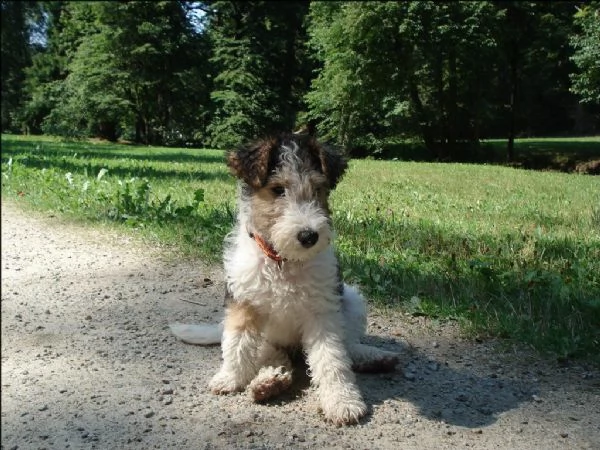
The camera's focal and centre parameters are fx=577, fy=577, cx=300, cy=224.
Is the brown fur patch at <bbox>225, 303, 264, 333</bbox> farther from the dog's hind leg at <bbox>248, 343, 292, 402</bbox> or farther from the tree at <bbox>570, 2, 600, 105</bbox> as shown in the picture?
the tree at <bbox>570, 2, 600, 105</bbox>

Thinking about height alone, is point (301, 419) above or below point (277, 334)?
below

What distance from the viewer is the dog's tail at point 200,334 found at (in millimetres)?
4227

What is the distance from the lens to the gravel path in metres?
3.07

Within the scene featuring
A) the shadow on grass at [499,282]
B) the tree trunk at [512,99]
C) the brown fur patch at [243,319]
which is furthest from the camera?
the tree trunk at [512,99]

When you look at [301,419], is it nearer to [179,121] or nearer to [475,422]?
[475,422]

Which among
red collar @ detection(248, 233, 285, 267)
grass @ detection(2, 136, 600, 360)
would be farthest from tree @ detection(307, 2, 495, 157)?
red collar @ detection(248, 233, 285, 267)

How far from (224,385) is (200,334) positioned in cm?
77

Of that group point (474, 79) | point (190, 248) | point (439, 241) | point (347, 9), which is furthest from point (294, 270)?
point (474, 79)

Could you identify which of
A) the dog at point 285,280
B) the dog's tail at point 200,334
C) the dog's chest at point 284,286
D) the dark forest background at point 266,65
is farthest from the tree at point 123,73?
the dog's tail at point 200,334

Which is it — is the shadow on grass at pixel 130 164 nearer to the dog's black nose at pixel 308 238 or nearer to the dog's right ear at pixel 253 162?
the dog's right ear at pixel 253 162

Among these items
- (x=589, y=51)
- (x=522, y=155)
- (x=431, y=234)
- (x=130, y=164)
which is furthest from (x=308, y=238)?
(x=522, y=155)

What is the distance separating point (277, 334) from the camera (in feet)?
11.9

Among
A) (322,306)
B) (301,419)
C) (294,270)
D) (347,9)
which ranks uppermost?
(347,9)

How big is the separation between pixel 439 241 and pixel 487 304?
2179 mm
